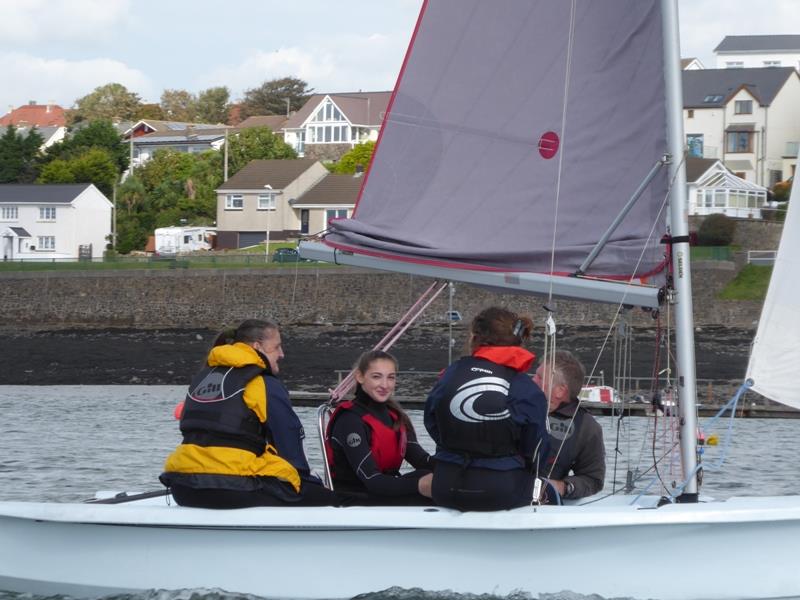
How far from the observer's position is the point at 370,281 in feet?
136

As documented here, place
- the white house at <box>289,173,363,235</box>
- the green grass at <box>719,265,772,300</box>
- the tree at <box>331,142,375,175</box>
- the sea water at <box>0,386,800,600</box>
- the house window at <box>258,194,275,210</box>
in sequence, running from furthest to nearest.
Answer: the tree at <box>331,142,375,175</box>
the house window at <box>258,194,275,210</box>
the white house at <box>289,173,363,235</box>
the green grass at <box>719,265,772,300</box>
the sea water at <box>0,386,800,600</box>

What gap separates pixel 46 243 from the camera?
56938mm

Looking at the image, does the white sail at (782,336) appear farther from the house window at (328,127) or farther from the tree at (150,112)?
the tree at (150,112)

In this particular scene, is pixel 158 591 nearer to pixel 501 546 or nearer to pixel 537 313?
pixel 501 546

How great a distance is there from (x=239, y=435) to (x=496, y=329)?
123cm

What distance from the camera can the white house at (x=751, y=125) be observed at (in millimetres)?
62562

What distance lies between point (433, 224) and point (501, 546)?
6.39ft

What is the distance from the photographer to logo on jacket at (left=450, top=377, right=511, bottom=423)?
18.3 feet

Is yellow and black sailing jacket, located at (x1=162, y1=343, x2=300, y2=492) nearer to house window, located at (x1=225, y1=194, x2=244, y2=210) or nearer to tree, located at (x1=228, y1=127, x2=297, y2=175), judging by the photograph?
house window, located at (x1=225, y1=194, x2=244, y2=210)

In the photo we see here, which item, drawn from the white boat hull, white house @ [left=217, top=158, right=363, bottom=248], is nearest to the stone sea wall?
white house @ [left=217, top=158, right=363, bottom=248]

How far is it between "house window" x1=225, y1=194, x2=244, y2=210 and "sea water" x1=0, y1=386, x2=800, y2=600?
34148mm

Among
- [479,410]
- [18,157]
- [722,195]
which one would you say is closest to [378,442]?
[479,410]

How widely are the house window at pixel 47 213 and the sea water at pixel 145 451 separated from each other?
1290 inches

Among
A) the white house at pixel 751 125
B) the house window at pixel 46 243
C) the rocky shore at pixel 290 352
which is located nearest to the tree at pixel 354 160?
the house window at pixel 46 243
